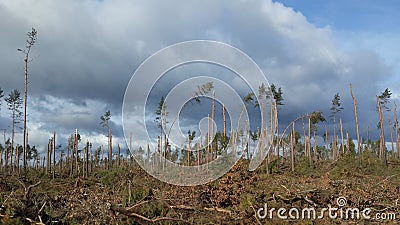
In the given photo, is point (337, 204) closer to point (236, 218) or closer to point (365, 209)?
point (365, 209)

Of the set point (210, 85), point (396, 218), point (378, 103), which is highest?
point (378, 103)

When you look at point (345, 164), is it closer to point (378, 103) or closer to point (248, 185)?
point (378, 103)

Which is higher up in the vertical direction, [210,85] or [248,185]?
[210,85]

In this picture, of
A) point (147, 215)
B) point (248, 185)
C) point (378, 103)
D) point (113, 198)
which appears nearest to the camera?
point (147, 215)

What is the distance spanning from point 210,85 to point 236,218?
330cm

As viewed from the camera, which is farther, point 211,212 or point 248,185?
point 248,185

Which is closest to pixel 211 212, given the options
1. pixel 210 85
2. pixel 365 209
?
pixel 210 85

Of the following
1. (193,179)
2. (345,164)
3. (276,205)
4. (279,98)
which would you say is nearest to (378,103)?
(279,98)

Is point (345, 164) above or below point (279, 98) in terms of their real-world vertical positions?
below

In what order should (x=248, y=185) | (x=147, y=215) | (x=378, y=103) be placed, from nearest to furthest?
(x=147, y=215), (x=248, y=185), (x=378, y=103)

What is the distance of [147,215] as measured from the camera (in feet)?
29.0

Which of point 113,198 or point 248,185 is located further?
point 113,198

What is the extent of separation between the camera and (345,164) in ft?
86.8

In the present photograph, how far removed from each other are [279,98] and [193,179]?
25.5 m
